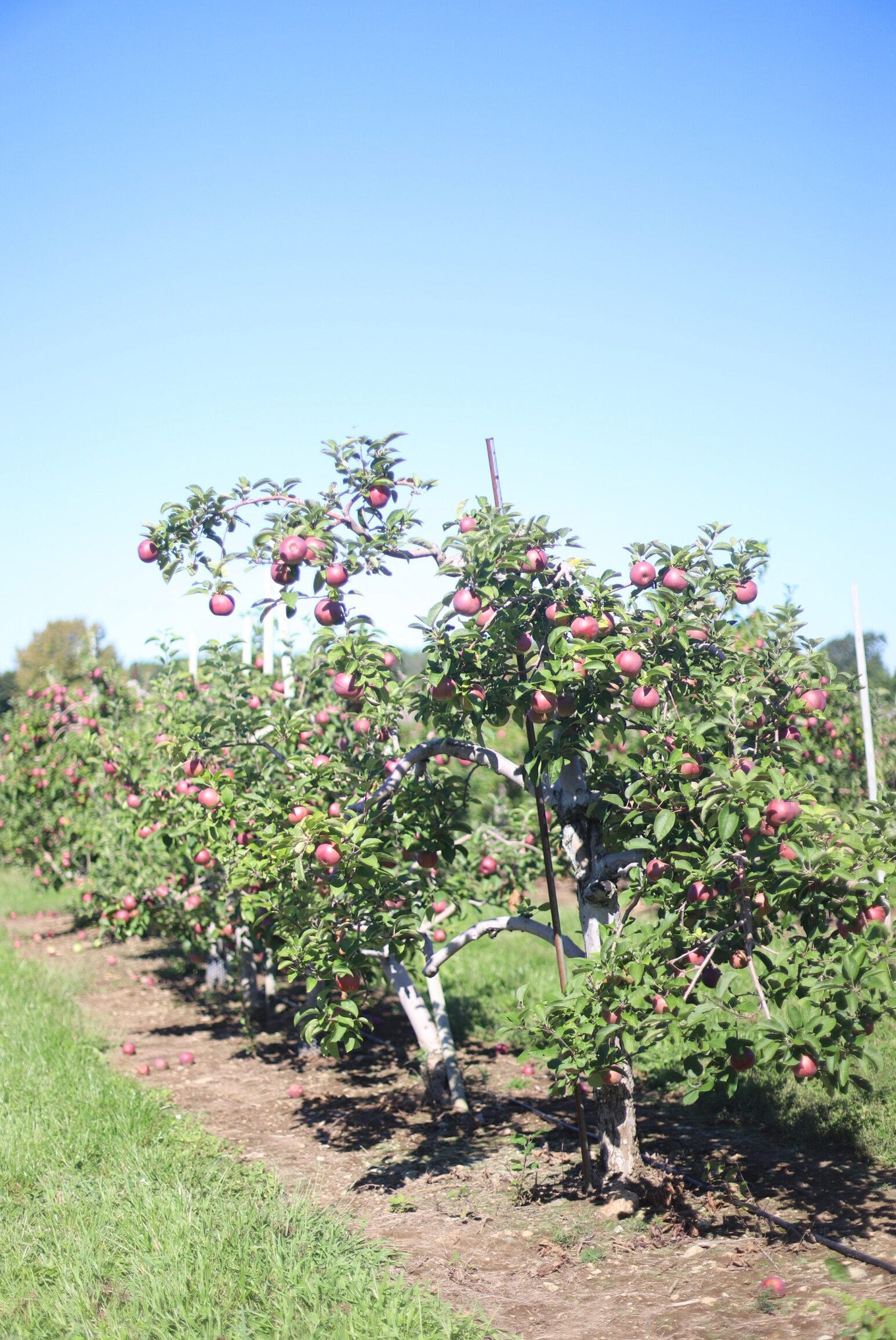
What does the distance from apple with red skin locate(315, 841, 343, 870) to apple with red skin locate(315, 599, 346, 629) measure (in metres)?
0.81

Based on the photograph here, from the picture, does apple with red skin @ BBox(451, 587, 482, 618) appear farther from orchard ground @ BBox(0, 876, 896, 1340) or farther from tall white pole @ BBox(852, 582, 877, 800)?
tall white pole @ BBox(852, 582, 877, 800)

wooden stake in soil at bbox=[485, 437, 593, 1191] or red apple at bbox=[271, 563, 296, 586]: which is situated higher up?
red apple at bbox=[271, 563, 296, 586]

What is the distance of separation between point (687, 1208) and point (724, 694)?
1974 millimetres

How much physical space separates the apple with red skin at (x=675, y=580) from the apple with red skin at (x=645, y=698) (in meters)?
0.41

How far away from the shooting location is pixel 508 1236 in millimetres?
3967

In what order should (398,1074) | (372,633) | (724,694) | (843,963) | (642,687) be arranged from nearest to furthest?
(843,963) → (724,694) → (642,687) → (372,633) → (398,1074)

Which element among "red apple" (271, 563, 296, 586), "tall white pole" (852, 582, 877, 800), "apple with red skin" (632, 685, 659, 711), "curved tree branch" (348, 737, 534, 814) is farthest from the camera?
"tall white pole" (852, 582, 877, 800)

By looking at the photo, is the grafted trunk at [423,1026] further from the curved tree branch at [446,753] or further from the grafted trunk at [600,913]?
the curved tree branch at [446,753]

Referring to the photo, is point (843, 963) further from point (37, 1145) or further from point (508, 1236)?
point (37, 1145)

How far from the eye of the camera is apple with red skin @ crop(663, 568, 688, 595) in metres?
3.90

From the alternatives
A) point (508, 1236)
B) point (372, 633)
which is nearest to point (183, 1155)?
point (508, 1236)

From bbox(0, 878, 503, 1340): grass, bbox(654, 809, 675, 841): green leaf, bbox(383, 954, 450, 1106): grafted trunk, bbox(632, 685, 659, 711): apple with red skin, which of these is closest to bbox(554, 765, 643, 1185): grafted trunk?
bbox(632, 685, 659, 711): apple with red skin

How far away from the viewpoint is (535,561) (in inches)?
146

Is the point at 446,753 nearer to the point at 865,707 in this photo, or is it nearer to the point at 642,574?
the point at 642,574
